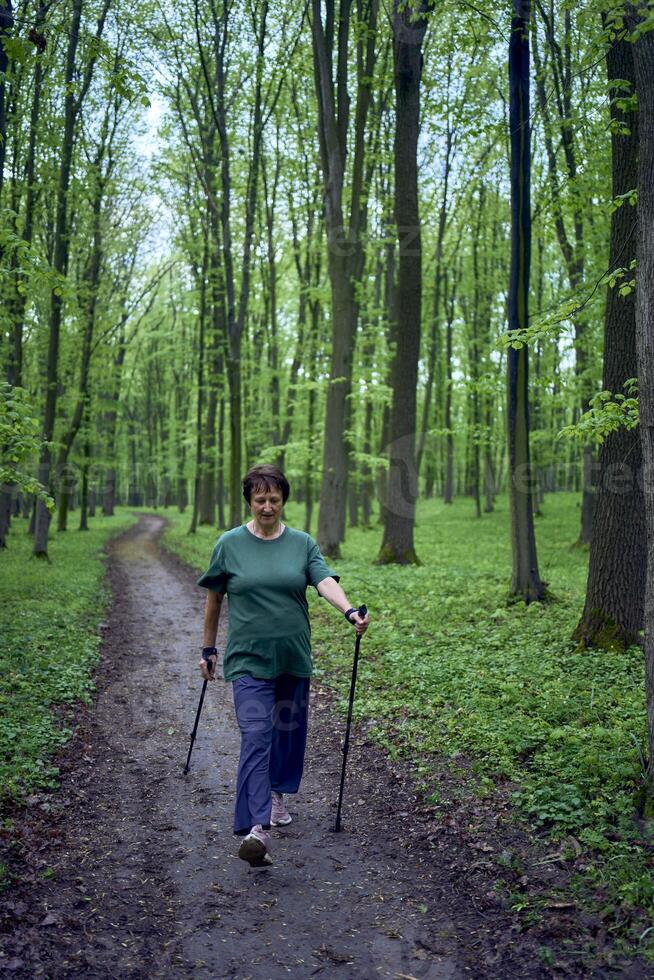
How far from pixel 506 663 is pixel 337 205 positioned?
1195cm

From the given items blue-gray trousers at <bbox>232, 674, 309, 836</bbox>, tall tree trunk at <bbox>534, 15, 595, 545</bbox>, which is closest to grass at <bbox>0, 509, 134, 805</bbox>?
blue-gray trousers at <bbox>232, 674, 309, 836</bbox>

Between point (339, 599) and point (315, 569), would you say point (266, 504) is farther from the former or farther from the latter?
point (339, 599)

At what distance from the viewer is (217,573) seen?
5.03 m

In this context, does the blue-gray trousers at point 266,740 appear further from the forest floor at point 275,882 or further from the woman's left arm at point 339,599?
the woman's left arm at point 339,599

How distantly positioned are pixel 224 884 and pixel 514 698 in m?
3.32

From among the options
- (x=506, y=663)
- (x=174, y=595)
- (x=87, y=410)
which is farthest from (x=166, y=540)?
(x=506, y=663)

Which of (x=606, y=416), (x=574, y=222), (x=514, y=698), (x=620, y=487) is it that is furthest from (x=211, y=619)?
(x=574, y=222)

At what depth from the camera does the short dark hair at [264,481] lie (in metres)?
4.91

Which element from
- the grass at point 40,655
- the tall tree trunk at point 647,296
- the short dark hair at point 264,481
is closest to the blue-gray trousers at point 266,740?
the short dark hair at point 264,481

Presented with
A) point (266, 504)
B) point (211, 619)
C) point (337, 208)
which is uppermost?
point (337, 208)

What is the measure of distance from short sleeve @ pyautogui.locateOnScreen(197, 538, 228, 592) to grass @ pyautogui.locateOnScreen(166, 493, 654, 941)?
2.38 meters

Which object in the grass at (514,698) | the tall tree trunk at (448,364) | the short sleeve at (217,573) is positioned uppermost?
the tall tree trunk at (448,364)

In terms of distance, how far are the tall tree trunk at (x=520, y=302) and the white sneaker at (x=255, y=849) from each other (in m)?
7.34

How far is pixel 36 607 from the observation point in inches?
485
